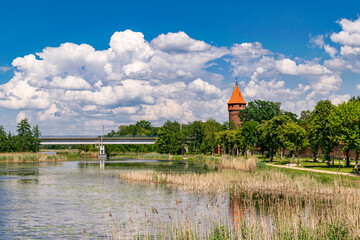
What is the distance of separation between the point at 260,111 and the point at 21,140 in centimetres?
6972

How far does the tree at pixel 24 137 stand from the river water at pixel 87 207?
60817mm

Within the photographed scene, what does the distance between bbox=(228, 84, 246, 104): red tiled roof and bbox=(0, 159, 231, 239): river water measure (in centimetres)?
9713

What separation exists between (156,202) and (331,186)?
13.8 metres

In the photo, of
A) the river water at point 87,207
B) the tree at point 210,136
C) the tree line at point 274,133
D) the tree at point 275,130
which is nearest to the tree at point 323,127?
the tree line at point 274,133

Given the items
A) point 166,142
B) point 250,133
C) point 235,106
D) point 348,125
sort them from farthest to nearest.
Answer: point 235,106, point 166,142, point 250,133, point 348,125

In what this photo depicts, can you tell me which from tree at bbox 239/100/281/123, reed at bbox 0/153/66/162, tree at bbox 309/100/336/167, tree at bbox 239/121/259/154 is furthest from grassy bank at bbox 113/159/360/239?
tree at bbox 239/100/281/123

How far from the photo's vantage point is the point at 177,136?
122188mm

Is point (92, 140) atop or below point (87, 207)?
atop

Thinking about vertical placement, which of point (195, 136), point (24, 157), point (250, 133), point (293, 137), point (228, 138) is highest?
point (195, 136)

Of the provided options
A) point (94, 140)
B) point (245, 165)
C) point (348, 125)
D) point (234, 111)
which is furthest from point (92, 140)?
point (348, 125)

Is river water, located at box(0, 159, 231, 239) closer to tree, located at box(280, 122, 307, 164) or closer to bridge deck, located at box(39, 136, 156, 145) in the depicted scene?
tree, located at box(280, 122, 307, 164)

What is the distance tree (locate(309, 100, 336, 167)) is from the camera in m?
51.4

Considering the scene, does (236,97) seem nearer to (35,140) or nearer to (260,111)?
(260,111)

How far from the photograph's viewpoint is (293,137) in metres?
62.3
